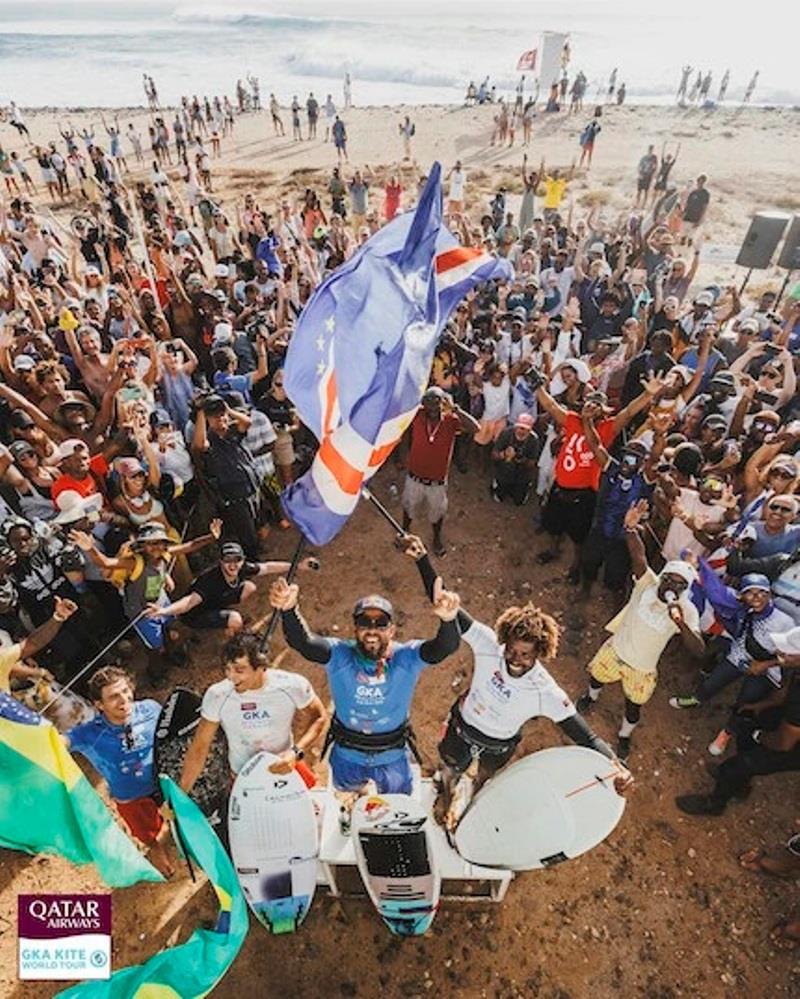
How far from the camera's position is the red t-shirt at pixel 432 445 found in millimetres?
6938

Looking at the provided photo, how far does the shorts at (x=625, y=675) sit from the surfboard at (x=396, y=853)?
2.06 metres

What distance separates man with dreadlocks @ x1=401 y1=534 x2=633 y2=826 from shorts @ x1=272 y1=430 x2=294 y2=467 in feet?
12.3

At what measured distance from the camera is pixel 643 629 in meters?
5.20

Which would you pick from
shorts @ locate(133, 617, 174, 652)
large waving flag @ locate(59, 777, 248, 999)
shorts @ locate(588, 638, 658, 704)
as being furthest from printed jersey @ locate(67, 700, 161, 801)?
shorts @ locate(588, 638, 658, 704)

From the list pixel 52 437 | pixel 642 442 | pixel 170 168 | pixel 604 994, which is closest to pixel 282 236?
pixel 52 437

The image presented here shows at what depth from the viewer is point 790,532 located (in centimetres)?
547

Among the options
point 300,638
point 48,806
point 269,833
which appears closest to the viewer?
point 48,806

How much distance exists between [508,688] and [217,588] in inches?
111

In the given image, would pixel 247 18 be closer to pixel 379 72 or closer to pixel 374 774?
pixel 379 72

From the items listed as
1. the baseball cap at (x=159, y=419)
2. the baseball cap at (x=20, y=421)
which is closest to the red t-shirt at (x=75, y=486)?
the baseball cap at (x=20, y=421)

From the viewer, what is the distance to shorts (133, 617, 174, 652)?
19.2 feet

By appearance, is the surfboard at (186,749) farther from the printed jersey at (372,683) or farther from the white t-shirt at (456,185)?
the white t-shirt at (456,185)

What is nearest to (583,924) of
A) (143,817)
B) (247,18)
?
(143,817)

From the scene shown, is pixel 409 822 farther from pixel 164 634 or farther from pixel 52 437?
pixel 52 437
